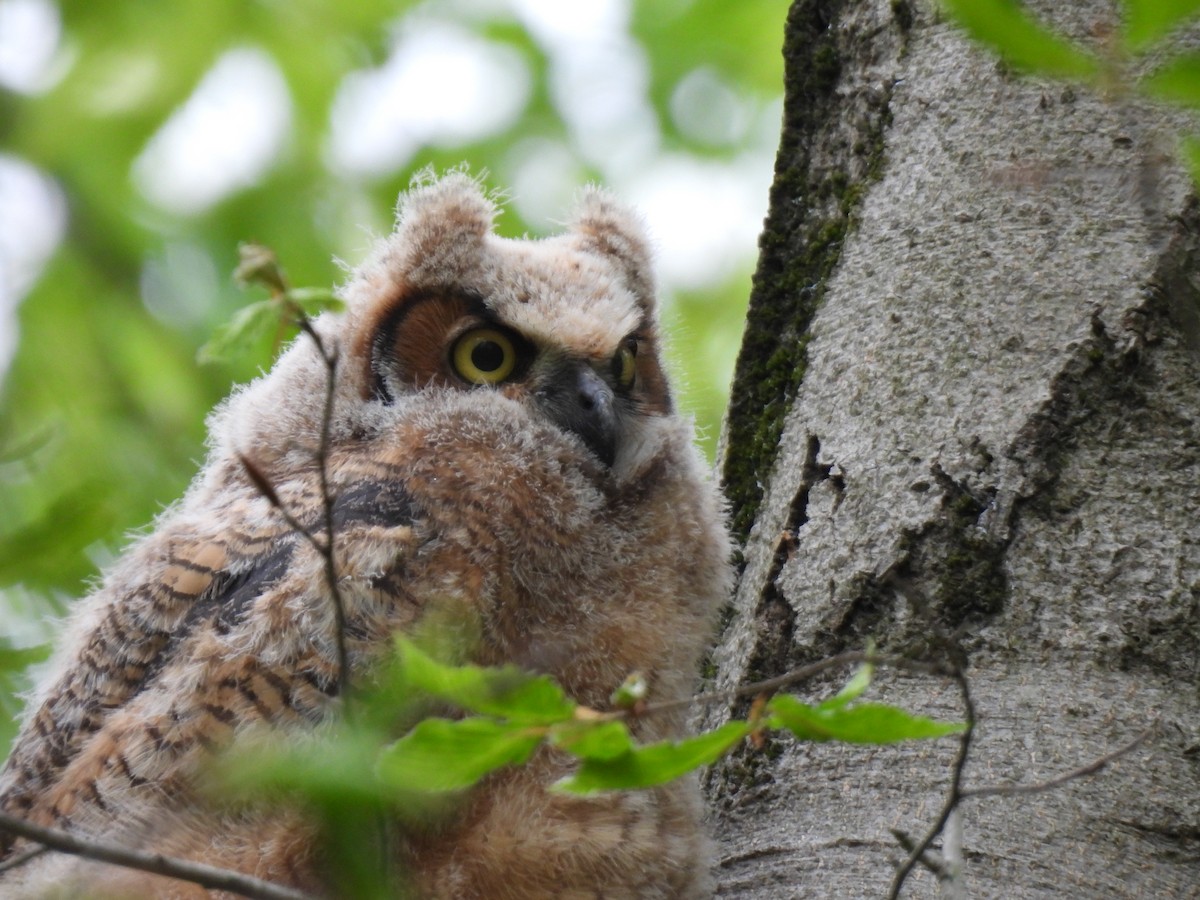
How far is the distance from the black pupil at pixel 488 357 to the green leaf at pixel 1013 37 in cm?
180

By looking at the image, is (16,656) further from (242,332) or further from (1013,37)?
(1013,37)

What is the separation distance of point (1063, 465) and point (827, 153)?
90cm

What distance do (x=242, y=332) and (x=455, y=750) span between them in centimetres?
45

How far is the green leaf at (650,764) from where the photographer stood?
40.6 inches

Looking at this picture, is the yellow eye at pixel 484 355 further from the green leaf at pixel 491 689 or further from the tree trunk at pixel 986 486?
the green leaf at pixel 491 689

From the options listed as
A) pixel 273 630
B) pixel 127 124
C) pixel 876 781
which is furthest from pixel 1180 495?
pixel 127 124

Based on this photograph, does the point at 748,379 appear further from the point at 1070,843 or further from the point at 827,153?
the point at 1070,843

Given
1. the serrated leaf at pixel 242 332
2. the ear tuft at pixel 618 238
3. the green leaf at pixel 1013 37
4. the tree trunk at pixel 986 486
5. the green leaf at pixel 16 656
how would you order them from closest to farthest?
the green leaf at pixel 1013 37 < the serrated leaf at pixel 242 332 < the tree trunk at pixel 986 486 < the green leaf at pixel 16 656 < the ear tuft at pixel 618 238

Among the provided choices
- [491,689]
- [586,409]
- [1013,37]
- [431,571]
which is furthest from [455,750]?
[586,409]

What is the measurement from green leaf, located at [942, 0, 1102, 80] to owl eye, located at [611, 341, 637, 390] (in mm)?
1886

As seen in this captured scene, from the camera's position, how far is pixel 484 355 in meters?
2.59

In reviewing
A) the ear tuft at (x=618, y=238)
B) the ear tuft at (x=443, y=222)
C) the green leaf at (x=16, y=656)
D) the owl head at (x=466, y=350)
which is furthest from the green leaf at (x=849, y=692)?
the ear tuft at (x=618, y=238)

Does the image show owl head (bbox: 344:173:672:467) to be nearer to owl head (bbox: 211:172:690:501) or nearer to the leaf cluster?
owl head (bbox: 211:172:690:501)

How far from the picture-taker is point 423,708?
5.97 feet
